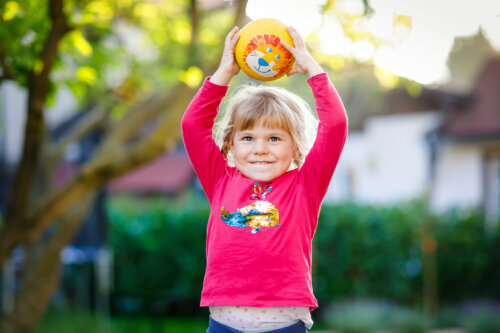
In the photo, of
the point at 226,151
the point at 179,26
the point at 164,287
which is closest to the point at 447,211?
the point at 164,287

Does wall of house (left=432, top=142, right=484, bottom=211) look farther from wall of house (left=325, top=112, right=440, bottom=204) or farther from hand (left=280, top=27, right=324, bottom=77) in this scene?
hand (left=280, top=27, right=324, bottom=77)

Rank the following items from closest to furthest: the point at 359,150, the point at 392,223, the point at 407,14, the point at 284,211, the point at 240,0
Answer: the point at 284,211 → the point at 407,14 → the point at 240,0 → the point at 392,223 → the point at 359,150

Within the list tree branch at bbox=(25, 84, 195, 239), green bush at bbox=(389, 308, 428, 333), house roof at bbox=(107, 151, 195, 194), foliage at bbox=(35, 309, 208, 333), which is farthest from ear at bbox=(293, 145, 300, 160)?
house roof at bbox=(107, 151, 195, 194)

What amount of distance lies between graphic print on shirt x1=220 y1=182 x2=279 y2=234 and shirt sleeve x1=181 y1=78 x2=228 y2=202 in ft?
0.72

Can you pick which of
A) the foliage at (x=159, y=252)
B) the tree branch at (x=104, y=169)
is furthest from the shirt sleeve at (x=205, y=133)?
the foliage at (x=159, y=252)

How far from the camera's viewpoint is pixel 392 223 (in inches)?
371

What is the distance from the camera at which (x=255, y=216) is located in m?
2.25

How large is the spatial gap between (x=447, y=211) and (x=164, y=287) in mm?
4587

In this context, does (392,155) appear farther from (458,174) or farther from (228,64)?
(228,64)

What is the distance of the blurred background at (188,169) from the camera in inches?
173

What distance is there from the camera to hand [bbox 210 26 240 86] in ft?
7.88

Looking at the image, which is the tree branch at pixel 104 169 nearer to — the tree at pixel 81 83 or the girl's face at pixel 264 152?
the tree at pixel 81 83

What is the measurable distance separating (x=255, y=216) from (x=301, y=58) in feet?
2.06

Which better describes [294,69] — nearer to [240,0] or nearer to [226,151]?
[226,151]
